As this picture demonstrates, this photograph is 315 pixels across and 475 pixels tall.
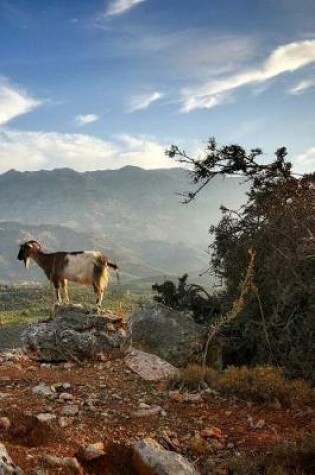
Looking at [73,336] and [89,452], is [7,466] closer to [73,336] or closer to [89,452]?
[89,452]

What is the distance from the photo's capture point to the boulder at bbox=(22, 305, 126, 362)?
13.4 metres

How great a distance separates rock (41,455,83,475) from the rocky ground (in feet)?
0.04

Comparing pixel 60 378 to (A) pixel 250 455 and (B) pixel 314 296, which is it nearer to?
(A) pixel 250 455

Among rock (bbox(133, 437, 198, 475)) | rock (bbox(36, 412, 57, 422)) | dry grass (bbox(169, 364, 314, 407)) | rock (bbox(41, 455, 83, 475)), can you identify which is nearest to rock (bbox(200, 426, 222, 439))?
rock (bbox(133, 437, 198, 475))

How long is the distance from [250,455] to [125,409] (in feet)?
7.77

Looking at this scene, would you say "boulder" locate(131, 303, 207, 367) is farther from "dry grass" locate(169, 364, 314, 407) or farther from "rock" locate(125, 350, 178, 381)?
"dry grass" locate(169, 364, 314, 407)

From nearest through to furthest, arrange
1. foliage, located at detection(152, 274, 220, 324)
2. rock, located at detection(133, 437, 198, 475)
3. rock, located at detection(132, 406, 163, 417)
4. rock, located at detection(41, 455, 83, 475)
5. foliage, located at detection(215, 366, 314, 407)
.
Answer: rock, located at detection(41, 455, 83, 475)
rock, located at detection(133, 437, 198, 475)
rock, located at detection(132, 406, 163, 417)
foliage, located at detection(215, 366, 314, 407)
foliage, located at detection(152, 274, 220, 324)

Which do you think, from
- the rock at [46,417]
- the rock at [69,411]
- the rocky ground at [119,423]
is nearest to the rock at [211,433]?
the rocky ground at [119,423]

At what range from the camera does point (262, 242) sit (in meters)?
14.7

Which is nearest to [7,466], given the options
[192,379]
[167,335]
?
[192,379]

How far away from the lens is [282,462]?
7117 millimetres

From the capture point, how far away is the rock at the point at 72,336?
13422 millimetres

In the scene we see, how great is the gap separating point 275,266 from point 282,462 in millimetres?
6793

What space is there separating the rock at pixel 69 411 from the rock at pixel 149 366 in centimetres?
243
